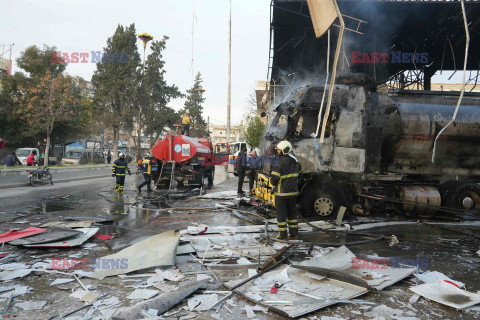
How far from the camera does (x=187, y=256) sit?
5.11 metres

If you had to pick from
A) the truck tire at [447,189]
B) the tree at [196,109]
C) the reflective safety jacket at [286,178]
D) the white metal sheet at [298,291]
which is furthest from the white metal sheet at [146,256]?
the tree at [196,109]

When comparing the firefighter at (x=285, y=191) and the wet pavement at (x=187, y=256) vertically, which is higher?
the firefighter at (x=285, y=191)

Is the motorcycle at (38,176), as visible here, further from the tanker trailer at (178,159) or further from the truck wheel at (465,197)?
the truck wheel at (465,197)

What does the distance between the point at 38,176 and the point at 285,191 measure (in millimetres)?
13430

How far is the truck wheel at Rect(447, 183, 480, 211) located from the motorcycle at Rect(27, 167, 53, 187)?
16069mm

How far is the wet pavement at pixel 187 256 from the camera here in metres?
3.43

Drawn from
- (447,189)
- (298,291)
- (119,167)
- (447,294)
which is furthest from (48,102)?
(447,294)

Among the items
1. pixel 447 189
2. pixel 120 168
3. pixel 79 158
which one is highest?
pixel 120 168

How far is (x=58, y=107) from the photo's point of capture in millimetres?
27688

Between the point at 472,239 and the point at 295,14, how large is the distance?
10.4 m

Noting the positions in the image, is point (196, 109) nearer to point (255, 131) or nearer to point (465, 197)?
point (255, 131)

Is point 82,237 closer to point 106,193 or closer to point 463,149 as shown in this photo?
point 106,193

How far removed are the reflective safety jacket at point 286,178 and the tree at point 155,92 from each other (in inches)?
1356

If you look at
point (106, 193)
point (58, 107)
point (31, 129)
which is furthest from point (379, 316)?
point (31, 129)
